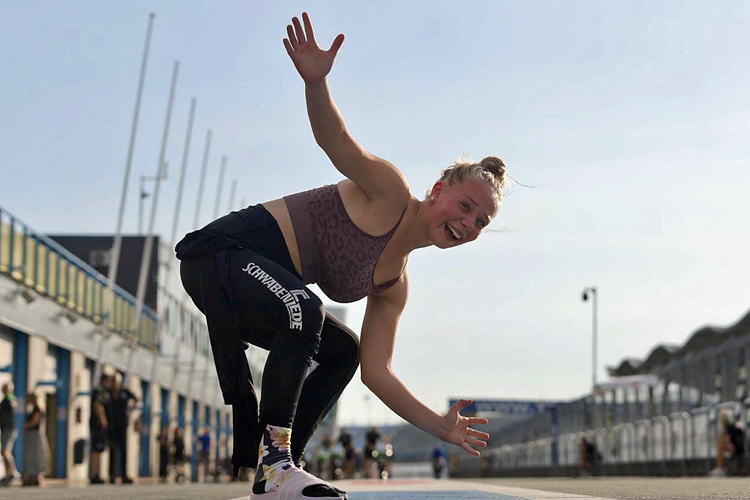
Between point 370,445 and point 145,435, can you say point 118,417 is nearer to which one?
point 370,445

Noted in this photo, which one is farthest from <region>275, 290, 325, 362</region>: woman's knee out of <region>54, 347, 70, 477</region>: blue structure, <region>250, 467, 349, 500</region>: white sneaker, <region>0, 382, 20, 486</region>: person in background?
<region>54, 347, 70, 477</region>: blue structure

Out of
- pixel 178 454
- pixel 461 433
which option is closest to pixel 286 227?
pixel 461 433

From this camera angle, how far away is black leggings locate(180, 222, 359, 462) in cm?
519

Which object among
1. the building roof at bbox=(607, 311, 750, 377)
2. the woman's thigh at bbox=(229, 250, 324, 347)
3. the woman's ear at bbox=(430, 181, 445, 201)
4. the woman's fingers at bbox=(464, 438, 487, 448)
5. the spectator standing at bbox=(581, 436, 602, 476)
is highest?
the building roof at bbox=(607, 311, 750, 377)

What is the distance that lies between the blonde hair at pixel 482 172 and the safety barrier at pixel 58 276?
1970 cm

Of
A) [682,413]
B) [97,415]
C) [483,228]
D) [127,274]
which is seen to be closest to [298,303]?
[483,228]

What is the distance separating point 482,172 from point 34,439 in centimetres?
1762

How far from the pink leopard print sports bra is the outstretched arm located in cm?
25

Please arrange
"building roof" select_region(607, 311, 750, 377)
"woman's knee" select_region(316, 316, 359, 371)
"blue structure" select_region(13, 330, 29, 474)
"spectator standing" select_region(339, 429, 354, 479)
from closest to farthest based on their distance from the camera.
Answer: "woman's knee" select_region(316, 316, 359, 371) < "blue structure" select_region(13, 330, 29, 474) < "spectator standing" select_region(339, 429, 354, 479) < "building roof" select_region(607, 311, 750, 377)

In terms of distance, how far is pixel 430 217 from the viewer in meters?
5.47

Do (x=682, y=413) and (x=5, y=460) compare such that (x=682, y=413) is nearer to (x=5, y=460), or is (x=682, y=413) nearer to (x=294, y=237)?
(x=5, y=460)

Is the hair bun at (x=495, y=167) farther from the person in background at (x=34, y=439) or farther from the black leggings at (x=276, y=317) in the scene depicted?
the person in background at (x=34, y=439)

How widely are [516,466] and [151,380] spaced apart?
2460 centimetres

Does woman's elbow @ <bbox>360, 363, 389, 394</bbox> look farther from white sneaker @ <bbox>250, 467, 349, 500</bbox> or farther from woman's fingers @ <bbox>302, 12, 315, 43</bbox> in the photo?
woman's fingers @ <bbox>302, 12, 315, 43</bbox>
